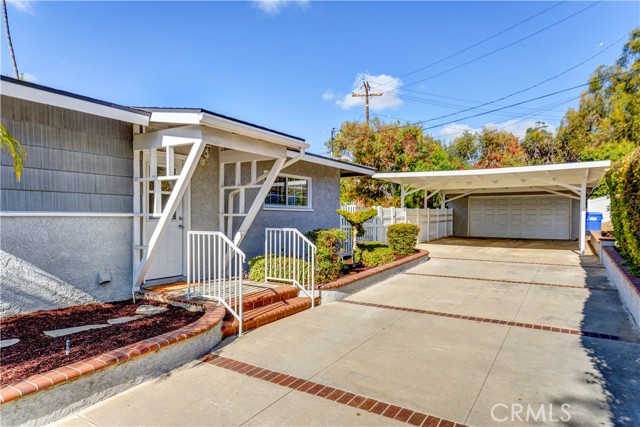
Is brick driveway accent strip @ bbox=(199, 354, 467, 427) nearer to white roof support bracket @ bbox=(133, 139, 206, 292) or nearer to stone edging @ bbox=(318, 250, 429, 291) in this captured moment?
white roof support bracket @ bbox=(133, 139, 206, 292)

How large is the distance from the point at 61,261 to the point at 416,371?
4601 millimetres

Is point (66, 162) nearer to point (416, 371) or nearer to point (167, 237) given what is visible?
point (167, 237)

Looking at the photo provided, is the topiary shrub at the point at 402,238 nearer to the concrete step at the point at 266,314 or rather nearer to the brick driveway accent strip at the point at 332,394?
the concrete step at the point at 266,314

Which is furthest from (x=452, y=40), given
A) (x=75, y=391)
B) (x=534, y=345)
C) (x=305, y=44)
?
(x=75, y=391)

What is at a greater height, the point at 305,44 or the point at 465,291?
the point at 305,44

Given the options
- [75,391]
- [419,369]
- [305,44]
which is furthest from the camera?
[305,44]

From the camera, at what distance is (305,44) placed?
15.3m

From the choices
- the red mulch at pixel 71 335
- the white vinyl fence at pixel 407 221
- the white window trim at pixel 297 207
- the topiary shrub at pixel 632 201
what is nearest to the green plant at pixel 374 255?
the white vinyl fence at pixel 407 221

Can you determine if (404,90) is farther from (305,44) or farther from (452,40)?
(305,44)

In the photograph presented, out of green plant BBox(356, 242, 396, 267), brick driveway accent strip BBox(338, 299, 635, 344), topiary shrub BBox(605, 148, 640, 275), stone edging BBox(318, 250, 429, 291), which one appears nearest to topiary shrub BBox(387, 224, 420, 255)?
stone edging BBox(318, 250, 429, 291)

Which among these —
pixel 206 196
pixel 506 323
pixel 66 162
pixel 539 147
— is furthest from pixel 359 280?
pixel 539 147

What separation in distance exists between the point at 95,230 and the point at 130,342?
2.18 m

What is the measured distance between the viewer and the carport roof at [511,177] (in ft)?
37.6

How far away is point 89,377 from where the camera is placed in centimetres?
296
